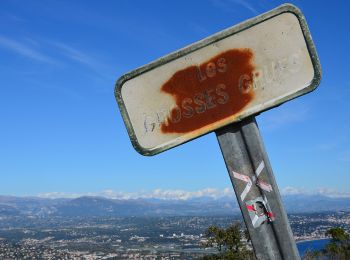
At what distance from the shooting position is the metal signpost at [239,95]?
1.30 m

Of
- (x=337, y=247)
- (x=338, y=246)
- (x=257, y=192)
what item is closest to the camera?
(x=257, y=192)

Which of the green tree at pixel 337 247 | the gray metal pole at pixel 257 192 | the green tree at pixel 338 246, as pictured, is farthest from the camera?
the green tree at pixel 338 246

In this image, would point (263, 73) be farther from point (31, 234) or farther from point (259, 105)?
point (31, 234)

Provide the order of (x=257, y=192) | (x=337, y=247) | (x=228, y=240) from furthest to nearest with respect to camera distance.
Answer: (x=337, y=247), (x=228, y=240), (x=257, y=192)

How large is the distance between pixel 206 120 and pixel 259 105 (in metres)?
0.17

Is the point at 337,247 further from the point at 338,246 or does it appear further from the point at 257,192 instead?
the point at 257,192

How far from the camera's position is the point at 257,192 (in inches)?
51.6

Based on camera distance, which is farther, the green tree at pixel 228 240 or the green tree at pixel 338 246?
the green tree at pixel 338 246

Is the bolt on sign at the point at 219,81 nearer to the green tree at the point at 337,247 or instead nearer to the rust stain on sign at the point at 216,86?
the rust stain on sign at the point at 216,86

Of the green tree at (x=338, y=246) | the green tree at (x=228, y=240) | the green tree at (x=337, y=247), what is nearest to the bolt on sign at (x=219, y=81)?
the green tree at (x=228, y=240)

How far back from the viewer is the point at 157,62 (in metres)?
1.42

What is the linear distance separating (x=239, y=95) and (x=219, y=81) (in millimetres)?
75

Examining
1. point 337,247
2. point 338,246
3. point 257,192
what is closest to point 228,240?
point 337,247

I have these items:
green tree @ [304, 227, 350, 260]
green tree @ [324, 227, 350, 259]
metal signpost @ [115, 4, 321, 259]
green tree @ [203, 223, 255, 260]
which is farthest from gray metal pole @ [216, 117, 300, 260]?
green tree @ [324, 227, 350, 259]
